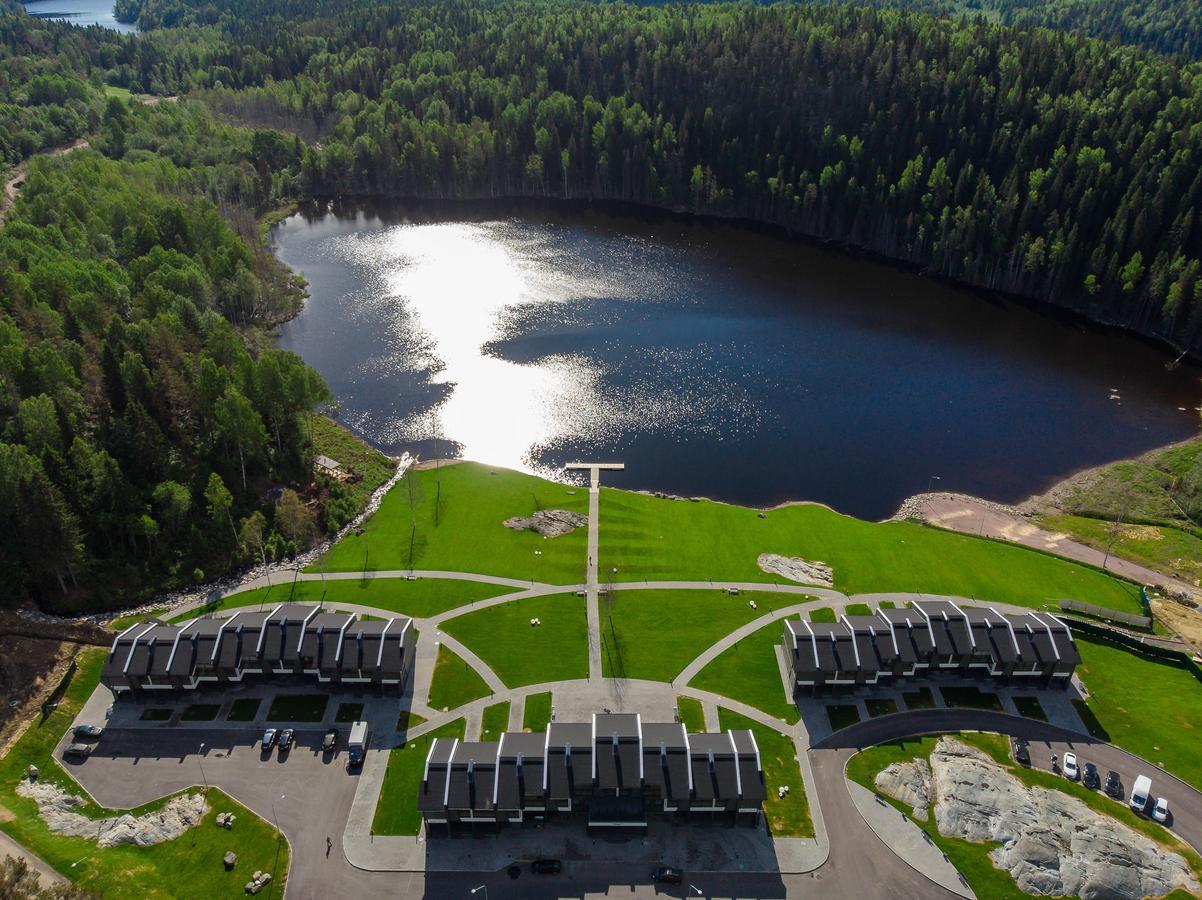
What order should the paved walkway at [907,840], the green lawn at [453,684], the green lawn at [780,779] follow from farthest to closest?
the green lawn at [453,684]
the green lawn at [780,779]
the paved walkway at [907,840]

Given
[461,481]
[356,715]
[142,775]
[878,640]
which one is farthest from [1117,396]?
[142,775]

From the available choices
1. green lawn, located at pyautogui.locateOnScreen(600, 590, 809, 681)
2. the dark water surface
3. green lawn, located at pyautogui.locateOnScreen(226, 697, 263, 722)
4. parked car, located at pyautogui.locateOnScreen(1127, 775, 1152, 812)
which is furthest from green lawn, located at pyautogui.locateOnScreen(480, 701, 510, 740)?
parked car, located at pyautogui.locateOnScreen(1127, 775, 1152, 812)

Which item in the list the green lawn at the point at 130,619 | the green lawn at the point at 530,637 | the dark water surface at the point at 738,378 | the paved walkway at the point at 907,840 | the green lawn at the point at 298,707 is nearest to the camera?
the paved walkway at the point at 907,840

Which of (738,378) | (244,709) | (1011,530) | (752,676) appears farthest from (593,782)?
(738,378)

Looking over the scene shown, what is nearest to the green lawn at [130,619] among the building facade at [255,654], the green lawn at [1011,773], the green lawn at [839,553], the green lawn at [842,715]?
the building facade at [255,654]

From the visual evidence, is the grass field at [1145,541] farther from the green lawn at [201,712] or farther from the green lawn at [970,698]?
the green lawn at [201,712]

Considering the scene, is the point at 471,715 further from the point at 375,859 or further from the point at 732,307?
the point at 732,307
